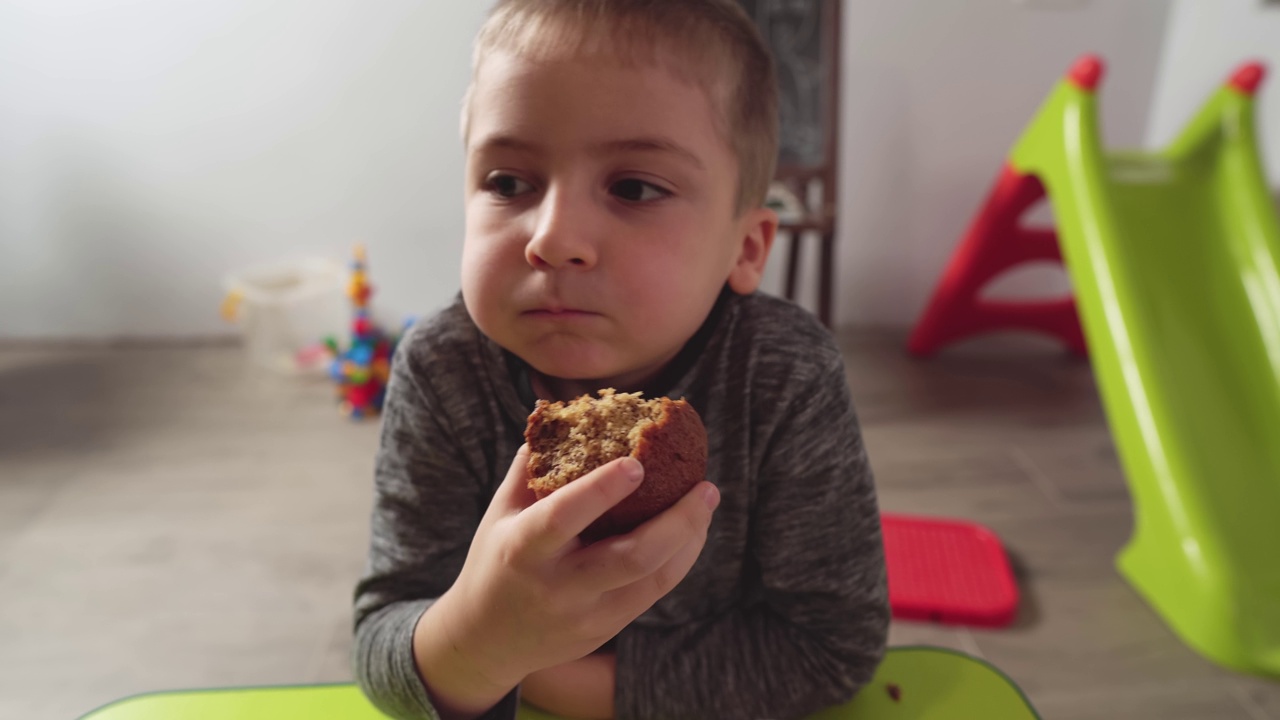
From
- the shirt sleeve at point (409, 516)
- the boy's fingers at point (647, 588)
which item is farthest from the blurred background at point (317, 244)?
the boy's fingers at point (647, 588)

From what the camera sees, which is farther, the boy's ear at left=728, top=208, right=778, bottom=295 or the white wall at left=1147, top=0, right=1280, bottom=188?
the white wall at left=1147, top=0, right=1280, bottom=188

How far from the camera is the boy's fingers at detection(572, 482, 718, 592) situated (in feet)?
1.36

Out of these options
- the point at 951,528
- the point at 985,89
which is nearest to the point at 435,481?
the point at 951,528

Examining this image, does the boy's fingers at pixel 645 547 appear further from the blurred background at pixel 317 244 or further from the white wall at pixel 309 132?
the white wall at pixel 309 132

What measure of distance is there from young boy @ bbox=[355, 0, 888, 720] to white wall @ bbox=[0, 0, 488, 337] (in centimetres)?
168

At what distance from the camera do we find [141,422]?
1.98 meters

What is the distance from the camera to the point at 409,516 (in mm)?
676

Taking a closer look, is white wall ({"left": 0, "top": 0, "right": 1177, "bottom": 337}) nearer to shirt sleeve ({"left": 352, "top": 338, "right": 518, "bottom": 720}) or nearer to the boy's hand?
shirt sleeve ({"left": 352, "top": 338, "right": 518, "bottom": 720})

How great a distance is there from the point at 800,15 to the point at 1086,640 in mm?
1539

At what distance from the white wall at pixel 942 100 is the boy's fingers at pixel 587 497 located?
214 centimetres

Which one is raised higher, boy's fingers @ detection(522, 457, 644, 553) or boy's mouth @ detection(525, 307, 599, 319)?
boy's mouth @ detection(525, 307, 599, 319)

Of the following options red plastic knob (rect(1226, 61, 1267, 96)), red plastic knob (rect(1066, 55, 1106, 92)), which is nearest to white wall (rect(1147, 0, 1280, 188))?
red plastic knob (rect(1226, 61, 1267, 96))

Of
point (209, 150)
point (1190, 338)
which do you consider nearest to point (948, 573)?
point (1190, 338)

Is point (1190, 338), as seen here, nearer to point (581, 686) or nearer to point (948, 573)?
point (948, 573)
